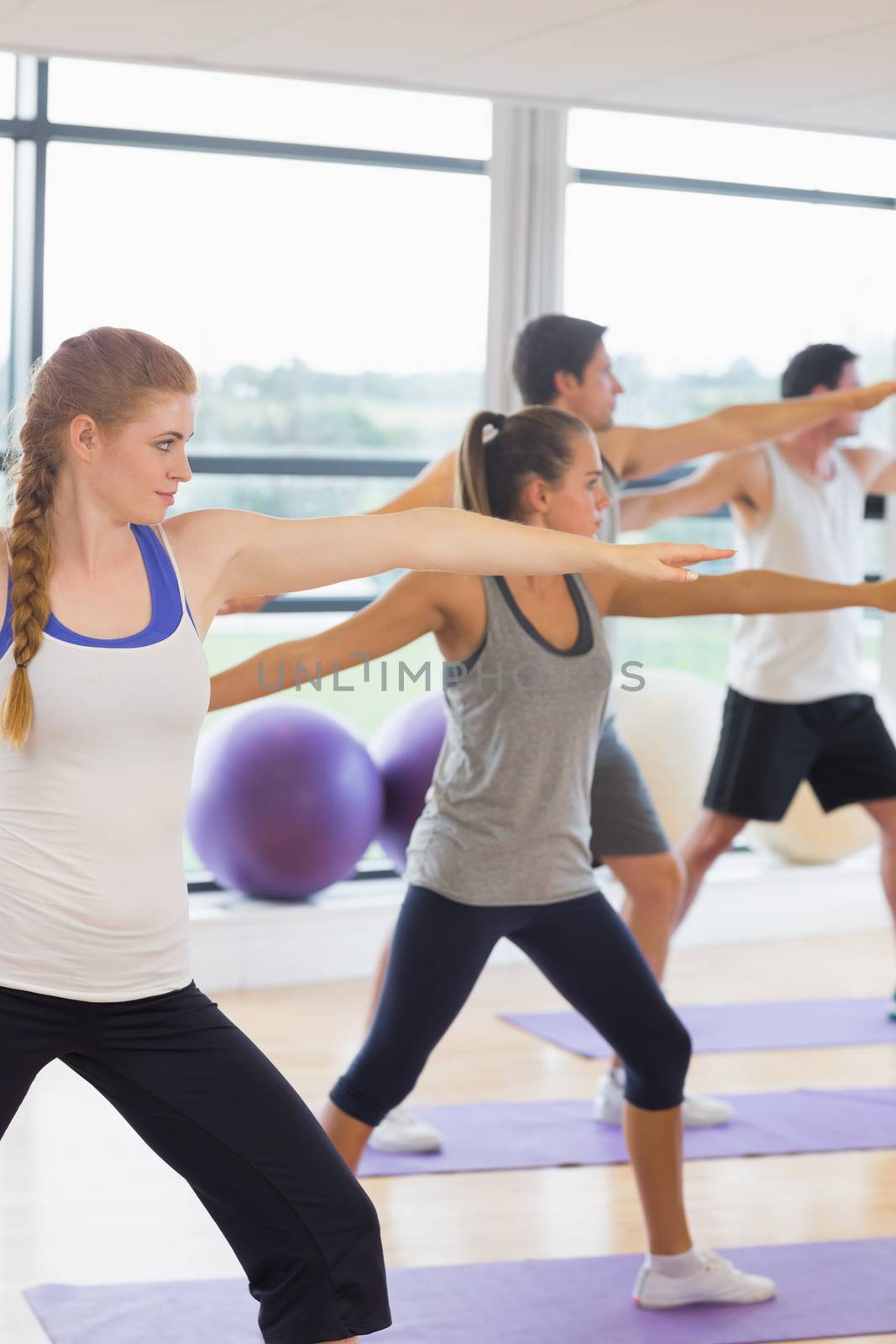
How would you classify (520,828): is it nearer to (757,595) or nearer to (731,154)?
(757,595)

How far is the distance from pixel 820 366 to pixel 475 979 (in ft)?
7.49

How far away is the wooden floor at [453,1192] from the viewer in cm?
292

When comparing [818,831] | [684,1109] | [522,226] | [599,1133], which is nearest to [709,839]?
[684,1109]

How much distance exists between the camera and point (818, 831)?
536 centimetres

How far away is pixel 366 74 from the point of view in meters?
3.56

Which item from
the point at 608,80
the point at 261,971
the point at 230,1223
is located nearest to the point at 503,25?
the point at 608,80

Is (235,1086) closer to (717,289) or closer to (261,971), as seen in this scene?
(261,971)

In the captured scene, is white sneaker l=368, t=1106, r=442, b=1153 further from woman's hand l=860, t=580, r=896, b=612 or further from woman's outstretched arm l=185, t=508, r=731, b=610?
woman's outstretched arm l=185, t=508, r=731, b=610

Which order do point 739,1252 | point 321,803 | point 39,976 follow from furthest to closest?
1. point 321,803
2. point 739,1252
3. point 39,976

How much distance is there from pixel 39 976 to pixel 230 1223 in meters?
0.33

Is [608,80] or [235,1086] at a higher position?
[608,80]

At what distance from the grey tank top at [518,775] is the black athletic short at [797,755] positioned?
1510 mm

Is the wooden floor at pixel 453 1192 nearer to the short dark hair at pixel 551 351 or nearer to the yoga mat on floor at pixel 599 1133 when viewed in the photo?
the yoga mat on floor at pixel 599 1133

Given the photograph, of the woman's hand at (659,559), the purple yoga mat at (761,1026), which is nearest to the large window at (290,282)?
the purple yoga mat at (761,1026)
